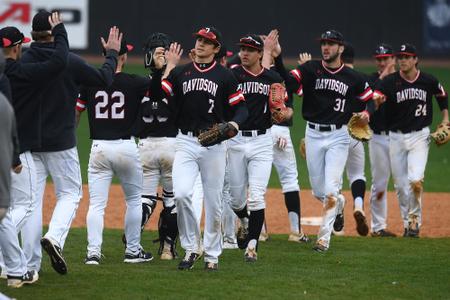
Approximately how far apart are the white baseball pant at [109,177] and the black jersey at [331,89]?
7.19 ft

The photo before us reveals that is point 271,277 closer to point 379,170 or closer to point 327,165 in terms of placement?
point 327,165

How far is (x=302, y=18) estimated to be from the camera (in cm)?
2803

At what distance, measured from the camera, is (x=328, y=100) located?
973 cm

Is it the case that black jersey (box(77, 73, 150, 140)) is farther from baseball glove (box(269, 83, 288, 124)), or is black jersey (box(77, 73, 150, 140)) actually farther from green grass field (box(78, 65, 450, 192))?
green grass field (box(78, 65, 450, 192))

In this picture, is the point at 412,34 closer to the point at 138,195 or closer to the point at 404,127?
the point at 404,127

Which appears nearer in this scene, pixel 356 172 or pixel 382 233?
pixel 382 233

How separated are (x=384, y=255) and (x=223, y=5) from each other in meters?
19.2

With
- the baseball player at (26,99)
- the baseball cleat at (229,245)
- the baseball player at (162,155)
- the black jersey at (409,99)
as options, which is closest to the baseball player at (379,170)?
the black jersey at (409,99)

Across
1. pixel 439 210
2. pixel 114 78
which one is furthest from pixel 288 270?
pixel 439 210

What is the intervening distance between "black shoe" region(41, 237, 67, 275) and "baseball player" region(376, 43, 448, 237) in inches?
188

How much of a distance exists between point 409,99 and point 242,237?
9.45 feet

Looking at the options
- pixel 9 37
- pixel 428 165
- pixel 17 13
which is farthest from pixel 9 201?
pixel 17 13

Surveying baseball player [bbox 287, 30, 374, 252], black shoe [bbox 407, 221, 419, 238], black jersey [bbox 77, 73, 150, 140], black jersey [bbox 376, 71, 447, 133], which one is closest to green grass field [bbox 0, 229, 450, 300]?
baseball player [bbox 287, 30, 374, 252]

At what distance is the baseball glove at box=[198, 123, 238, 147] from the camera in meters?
7.69
